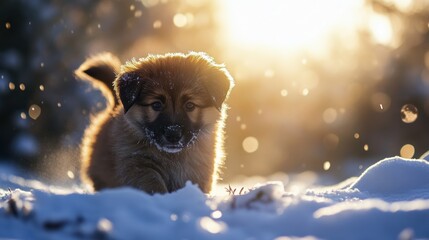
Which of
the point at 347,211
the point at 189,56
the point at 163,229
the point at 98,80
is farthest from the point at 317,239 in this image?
the point at 98,80

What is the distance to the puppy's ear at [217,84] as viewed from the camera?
5648mm

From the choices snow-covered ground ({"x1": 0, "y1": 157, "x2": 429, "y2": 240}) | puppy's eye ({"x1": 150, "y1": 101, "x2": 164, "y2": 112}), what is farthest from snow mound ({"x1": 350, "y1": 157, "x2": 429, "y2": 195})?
puppy's eye ({"x1": 150, "y1": 101, "x2": 164, "y2": 112})

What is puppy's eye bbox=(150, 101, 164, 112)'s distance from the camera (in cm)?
542

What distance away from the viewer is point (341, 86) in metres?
24.5

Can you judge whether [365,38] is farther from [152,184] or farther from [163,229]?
[163,229]

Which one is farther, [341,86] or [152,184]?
[341,86]

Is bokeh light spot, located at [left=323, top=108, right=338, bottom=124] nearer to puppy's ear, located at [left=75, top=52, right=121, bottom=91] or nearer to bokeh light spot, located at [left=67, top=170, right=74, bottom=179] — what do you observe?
bokeh light spot, located at [left=67, top=170, right=74, bottom=179]

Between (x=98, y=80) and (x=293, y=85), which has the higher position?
(x=293, y=85)

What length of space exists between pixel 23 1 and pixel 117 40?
3.13 m

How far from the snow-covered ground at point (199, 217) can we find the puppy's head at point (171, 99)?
186 cm

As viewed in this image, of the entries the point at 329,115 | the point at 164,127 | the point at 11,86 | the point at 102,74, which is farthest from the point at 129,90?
the point at 329,115

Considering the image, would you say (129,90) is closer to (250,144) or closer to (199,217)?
(199,217)

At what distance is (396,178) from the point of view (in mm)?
Result: 4426

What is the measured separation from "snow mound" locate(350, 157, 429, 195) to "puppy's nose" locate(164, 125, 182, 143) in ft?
5.09
